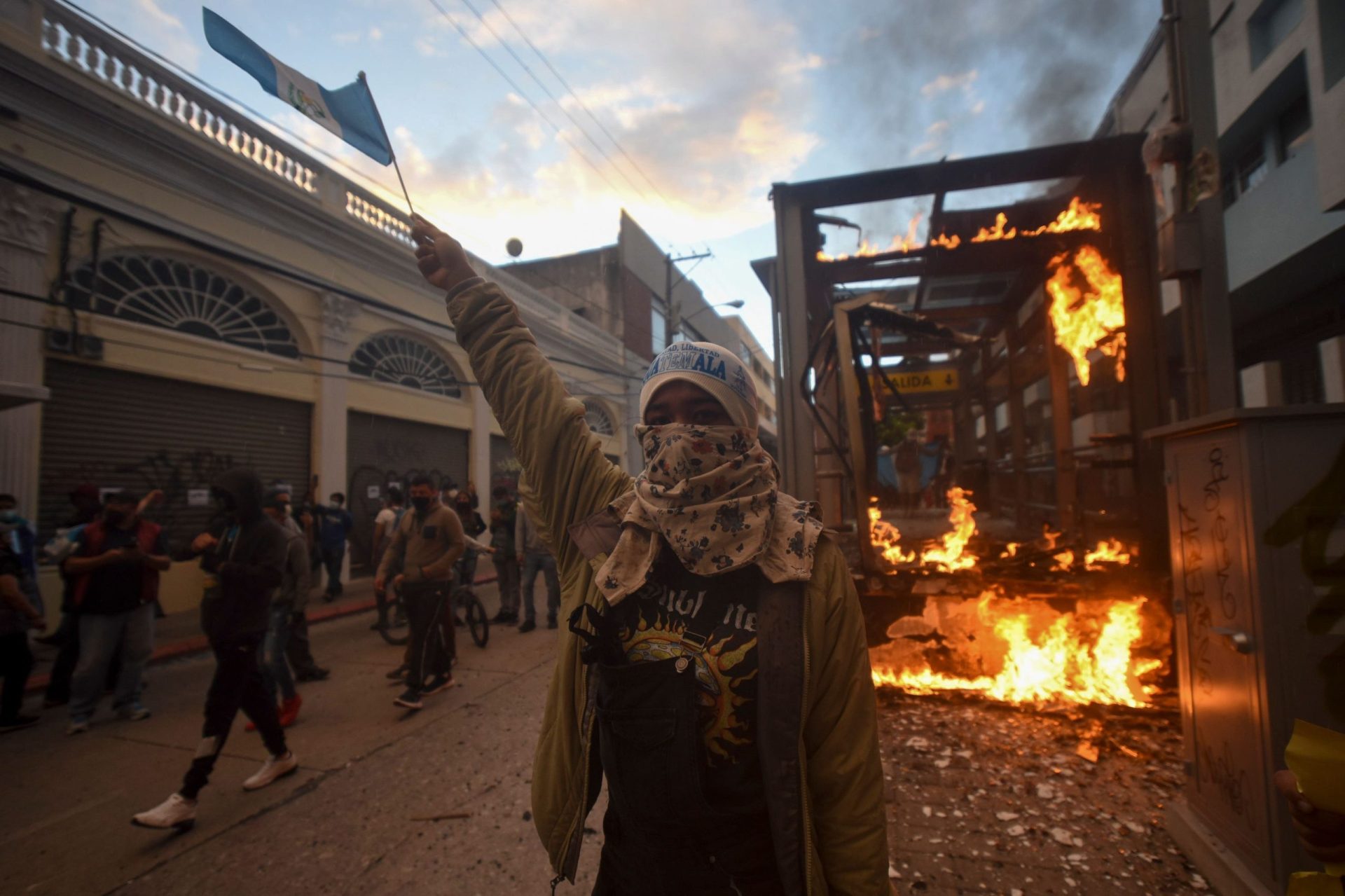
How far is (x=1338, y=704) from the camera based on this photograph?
2145 millimetres

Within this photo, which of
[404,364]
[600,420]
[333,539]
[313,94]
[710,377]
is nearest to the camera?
[710,377]

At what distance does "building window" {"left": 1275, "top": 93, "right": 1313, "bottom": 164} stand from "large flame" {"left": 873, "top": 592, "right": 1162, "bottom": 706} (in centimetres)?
798

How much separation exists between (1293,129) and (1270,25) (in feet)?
4.90

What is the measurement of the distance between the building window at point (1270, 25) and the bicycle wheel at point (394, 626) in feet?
43.8

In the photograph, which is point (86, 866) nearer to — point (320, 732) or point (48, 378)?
point (320, 732)

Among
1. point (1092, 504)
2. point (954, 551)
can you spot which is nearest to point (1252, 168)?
point (1092, 504)

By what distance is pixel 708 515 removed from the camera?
1442 mm

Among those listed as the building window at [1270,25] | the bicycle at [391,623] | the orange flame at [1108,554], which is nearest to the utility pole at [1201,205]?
the orange flame at [1108,554]

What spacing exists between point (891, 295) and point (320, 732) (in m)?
8.56

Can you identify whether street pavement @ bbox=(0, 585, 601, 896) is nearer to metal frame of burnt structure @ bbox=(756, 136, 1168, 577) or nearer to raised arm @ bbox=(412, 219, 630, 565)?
raised arm @ bbox=(412, 219, 630, 565)

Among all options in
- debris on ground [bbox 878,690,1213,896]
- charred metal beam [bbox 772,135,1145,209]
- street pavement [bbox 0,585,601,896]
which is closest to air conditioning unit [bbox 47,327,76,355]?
street pavement [bbox 0,585,601,896]

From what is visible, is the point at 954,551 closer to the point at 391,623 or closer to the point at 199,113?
the point at 391,623

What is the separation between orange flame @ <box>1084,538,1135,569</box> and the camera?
490cm

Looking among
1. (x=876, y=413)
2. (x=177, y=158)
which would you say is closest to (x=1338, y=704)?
(x=876, y=413)
